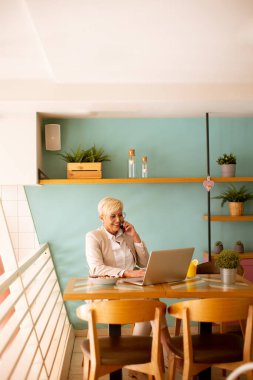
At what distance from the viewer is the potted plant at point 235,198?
509cm

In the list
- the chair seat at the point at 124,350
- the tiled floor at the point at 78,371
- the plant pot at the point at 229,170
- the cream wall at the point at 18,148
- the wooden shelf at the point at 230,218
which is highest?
the cream wall at the point at 18,148

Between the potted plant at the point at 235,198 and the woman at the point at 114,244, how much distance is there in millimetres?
1345

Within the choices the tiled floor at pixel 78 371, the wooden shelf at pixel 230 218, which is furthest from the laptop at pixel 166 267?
the wooden shelf at pixel 230 218

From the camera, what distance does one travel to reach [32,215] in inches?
204

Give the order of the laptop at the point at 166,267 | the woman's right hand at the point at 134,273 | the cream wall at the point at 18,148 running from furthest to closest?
the cream wall at the point at 18,148 → the woman's right hand at the point at 134,273 → the laptop at the point at 166,267

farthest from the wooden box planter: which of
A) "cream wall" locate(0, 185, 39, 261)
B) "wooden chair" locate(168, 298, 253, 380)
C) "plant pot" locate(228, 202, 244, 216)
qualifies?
"wooden chair" locate(168, 298, 253, 380)

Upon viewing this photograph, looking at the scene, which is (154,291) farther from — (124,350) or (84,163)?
(84,163)

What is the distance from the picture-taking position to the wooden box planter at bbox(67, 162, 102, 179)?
4895 millimetres

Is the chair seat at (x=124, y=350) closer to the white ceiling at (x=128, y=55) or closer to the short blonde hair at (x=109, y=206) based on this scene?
the short blonde hair at (x=109, y=206)

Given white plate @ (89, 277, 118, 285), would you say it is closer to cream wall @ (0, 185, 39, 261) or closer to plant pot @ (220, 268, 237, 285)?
plant pot @ (220, 268, 237, 285)

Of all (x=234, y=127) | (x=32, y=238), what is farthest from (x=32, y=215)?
(x=234, y=127)

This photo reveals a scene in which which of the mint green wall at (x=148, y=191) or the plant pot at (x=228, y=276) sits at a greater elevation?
the mint green wall at (x=148, y=191)

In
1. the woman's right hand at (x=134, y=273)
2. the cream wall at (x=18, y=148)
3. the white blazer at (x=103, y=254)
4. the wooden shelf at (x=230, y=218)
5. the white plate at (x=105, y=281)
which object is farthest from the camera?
the wooden shelf at (x=230, y=218)

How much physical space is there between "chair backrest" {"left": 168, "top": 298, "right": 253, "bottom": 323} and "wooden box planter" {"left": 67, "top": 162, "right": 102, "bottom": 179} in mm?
2250
